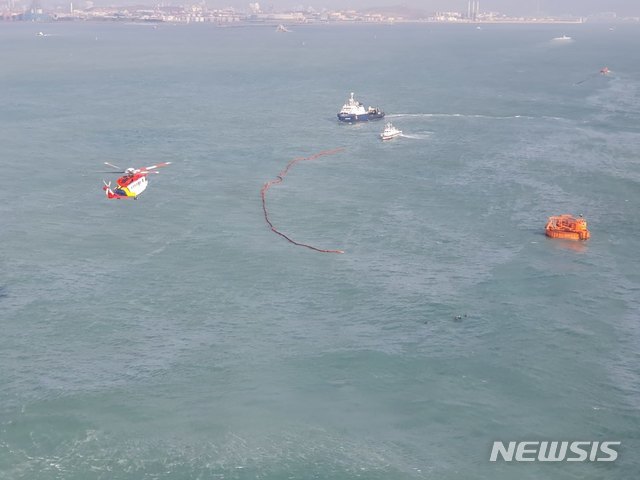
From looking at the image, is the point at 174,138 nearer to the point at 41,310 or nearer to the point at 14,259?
the point at 14,259

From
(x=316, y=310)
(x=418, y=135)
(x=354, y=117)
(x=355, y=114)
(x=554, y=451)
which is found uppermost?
(x=355, y=114)

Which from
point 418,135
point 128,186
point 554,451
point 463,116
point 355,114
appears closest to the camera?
point 554,451

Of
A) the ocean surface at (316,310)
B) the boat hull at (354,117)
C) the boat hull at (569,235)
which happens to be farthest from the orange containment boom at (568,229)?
the boat hull at (354,117)

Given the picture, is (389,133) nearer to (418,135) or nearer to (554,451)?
(418,135)

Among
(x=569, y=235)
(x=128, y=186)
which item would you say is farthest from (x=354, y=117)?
(x=569, y=235)

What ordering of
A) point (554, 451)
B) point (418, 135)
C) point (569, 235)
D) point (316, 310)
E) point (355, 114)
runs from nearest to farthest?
1. point (554, 451)
2. point (316, 310)
3. point (569, 235)
4. point (418, 135)
5. point (355, 114)

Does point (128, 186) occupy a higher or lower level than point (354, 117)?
lower

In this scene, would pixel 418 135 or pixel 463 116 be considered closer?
pixel 418 135
